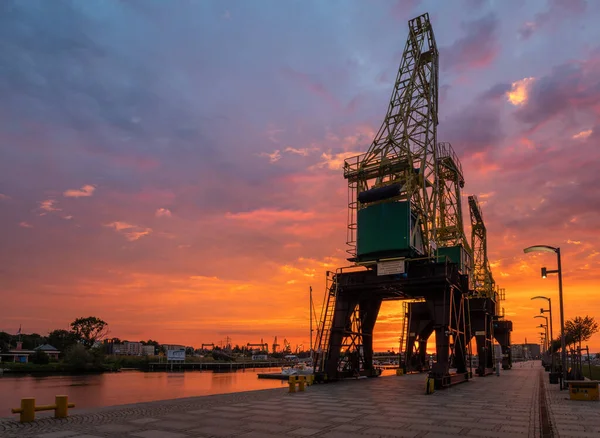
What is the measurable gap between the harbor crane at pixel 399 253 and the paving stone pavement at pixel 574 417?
9.41 m

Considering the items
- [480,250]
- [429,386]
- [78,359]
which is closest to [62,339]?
[78,359]

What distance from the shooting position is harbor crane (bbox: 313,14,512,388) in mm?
35906

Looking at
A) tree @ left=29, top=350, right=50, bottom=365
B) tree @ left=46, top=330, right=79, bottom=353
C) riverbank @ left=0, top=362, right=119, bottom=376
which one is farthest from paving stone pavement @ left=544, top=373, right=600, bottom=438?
tree @ left=46, top=330, right=79, bottom=353

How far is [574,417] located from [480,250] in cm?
7594

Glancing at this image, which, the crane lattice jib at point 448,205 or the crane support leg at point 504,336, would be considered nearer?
the crane lattice jib at point 448,205

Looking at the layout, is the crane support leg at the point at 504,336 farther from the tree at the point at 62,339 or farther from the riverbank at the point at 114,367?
the tree at the point at 62,339

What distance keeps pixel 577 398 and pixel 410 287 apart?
14161 millimetres

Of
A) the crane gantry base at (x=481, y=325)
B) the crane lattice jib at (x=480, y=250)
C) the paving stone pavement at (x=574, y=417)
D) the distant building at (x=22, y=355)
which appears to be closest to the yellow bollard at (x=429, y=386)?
the paving stone pavement at (x=574, y=417)

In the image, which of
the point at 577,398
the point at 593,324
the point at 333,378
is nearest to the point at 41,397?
the point at 333,378

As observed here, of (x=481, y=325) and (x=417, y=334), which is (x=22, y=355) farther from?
(x=481, y=325)

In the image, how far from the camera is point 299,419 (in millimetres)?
18016

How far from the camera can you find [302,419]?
1800 cm

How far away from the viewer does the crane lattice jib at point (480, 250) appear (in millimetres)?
84125

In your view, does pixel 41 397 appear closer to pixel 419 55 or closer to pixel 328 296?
pixel 328 296
